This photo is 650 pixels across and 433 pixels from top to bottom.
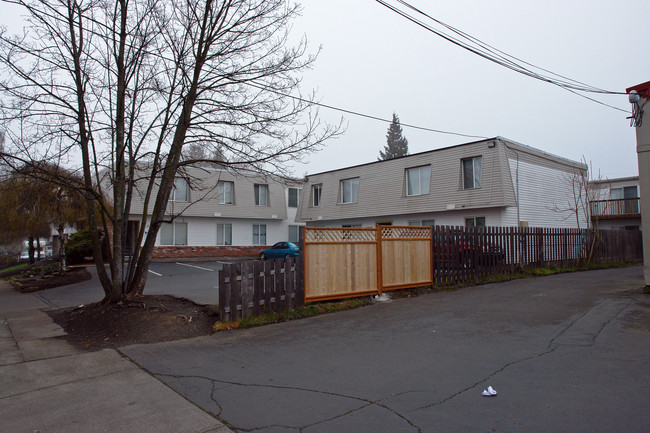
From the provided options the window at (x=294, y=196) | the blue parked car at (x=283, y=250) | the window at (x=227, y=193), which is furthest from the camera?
the window at (x=294, y=196)

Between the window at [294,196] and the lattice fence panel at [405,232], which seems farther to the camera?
the window at [294,196]

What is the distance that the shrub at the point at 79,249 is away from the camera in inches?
912

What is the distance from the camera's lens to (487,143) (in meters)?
20.1

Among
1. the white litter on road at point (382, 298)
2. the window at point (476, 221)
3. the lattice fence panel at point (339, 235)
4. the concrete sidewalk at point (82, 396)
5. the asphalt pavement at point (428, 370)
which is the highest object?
the window at point (476, 221)

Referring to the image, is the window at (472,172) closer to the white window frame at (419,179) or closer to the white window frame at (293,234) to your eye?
the white window frame at (419,179)

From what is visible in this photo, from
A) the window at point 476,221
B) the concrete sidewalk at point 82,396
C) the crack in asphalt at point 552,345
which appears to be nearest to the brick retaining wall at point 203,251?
the window at point 476,221

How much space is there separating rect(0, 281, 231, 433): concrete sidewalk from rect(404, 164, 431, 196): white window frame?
61.7ft

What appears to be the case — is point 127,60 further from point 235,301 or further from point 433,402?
point 433,402

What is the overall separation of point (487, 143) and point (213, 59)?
14.2 metres

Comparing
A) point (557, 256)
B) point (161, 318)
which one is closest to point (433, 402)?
point (161, 318)

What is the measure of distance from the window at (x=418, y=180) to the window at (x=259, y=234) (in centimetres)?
1187

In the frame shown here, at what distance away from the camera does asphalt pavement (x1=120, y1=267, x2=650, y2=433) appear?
4012mm

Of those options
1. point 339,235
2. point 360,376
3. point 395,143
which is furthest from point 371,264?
point 395,143

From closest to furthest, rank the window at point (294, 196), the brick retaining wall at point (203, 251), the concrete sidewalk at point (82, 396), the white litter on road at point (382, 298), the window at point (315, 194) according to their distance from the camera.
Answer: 1. the concrete sidewalk at point (82, 396)
2. the white litter on road at point (382, 298)
3. the brick retaining wall at point (203, 251)
4. the window at point (315, 194)
5. the window at point (294, 196)
